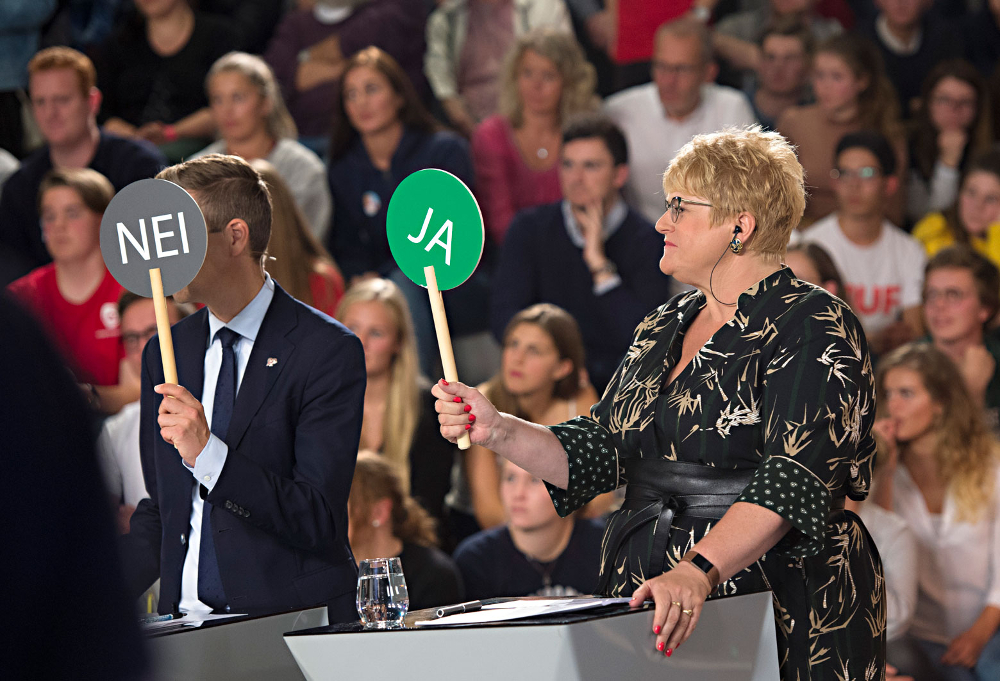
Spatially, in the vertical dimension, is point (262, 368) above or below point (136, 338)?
below

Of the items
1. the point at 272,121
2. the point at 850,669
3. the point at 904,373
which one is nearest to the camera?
the point at 850,669

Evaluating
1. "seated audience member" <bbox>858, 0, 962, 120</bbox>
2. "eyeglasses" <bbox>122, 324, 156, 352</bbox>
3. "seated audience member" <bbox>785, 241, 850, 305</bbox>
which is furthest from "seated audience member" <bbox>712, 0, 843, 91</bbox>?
"eyeglasses" <bbox>122, 324, 156, 352</bbox>

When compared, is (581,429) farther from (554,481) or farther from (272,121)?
(272,121)

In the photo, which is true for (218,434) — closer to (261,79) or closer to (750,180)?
(750,180)

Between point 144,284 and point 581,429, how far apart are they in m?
0.82

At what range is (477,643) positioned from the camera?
1.68m

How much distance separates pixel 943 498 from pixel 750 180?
240cm

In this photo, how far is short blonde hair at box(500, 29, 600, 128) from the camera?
5.22 m

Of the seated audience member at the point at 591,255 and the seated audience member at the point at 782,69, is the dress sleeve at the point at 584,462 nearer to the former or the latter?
the seated audience member at the point at 591,255

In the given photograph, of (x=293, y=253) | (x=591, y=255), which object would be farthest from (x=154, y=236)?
(x=591, y=255)

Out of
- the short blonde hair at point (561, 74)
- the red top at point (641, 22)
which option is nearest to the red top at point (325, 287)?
the short blonde hair at point (561, 74)

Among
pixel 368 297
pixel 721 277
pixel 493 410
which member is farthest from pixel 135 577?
pixel 368 297

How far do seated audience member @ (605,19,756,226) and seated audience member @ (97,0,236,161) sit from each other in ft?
6.46

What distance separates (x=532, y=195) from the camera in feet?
17.5
